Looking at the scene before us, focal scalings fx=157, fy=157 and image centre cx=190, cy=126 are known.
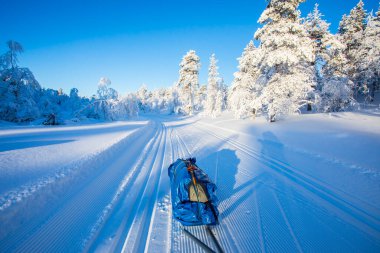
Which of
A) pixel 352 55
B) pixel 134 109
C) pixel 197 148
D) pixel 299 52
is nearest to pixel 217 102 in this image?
pixel 134 109

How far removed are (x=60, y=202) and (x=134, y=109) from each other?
91.8 feet

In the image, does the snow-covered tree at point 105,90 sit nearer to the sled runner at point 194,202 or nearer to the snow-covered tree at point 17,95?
the snow-covered tree at point 17,95

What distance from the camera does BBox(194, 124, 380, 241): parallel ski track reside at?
9.86ft

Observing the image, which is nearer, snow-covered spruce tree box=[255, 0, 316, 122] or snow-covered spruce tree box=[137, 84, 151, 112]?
snow-covered spruce tree box=[255, 0, 316, 122]

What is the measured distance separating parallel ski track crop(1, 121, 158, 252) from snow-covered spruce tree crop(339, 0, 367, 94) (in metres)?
31.0

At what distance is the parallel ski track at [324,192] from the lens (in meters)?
3.00

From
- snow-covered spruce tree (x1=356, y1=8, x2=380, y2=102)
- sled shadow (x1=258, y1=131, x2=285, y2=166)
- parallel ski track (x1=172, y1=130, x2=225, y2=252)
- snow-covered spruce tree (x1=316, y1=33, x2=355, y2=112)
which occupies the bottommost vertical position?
parallel ski track (x1=172, y1=130, x2=225, y2=252)

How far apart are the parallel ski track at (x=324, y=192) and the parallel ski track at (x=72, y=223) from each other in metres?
5.19

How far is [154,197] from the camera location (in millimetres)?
4031

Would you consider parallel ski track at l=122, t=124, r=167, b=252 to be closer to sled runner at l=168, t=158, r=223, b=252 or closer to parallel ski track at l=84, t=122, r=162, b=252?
parallel ski track at l=84, t=122, r=162, b=252

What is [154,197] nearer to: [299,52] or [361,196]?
[361,196]

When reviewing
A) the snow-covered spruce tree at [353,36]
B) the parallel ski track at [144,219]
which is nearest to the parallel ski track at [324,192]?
the parallel ski track at [144,219]

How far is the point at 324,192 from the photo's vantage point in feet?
13.1

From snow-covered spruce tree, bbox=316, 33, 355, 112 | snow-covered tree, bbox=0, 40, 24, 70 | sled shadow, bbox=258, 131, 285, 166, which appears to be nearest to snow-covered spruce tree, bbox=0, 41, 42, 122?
snow-covered tree, bbox=0, 40, 24, 70
